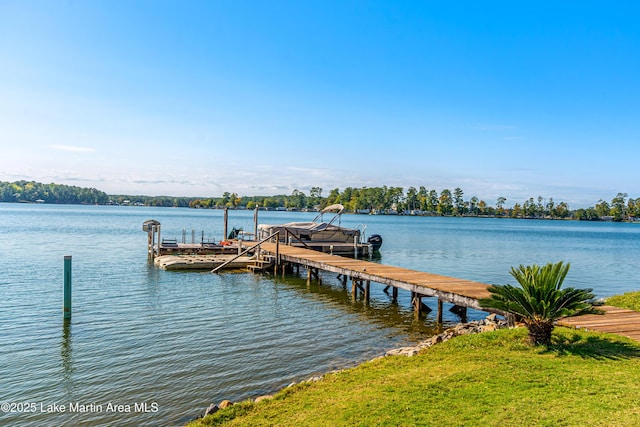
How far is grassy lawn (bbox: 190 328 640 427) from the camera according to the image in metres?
6.51

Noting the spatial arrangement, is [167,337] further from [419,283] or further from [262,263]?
[262,263]

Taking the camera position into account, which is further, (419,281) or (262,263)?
(262,263)

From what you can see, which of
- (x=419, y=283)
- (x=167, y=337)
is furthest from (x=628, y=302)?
(x=167, y=337)

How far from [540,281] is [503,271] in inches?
1024

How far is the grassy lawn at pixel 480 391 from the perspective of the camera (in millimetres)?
6512

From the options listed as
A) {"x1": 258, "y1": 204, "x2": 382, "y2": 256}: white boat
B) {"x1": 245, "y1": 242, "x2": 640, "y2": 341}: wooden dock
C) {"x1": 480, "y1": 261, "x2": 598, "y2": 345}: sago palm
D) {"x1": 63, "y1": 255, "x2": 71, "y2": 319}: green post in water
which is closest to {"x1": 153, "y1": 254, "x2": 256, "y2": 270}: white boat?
{"x1": 245, "y1": 242, "x2": 640, "y2": 341}: wooden dock

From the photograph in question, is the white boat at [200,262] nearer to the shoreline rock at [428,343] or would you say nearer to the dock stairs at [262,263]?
the dock stairs at [262,263]

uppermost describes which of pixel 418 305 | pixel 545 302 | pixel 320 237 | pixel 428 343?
pixel 545 302

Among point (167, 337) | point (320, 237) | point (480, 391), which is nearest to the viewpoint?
point (480, 391)

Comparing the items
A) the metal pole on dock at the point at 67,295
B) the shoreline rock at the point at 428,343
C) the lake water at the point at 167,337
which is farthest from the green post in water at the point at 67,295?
the shoreline rock at the point at 428,343

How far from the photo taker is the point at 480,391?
7418 mm

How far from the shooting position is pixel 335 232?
138 feet

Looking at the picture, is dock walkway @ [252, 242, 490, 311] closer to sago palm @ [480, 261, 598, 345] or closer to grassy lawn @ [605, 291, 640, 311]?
grassy lawn @ [605, 291, 640, 311]

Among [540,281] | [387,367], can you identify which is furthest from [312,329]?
[540,281]
